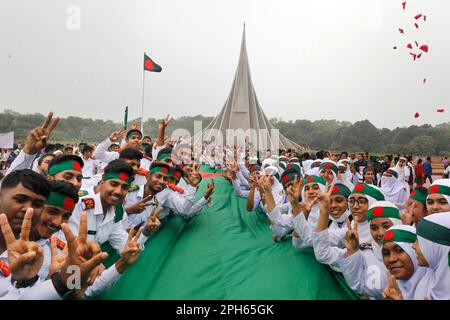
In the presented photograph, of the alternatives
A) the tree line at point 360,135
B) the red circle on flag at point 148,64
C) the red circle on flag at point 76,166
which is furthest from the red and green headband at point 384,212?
the tree line at point 360,135

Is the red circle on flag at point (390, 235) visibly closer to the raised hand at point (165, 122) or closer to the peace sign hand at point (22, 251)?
the peace sign hand at point (22, 251)

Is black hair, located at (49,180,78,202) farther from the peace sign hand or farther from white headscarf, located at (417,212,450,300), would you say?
white headscarf, located at (417,212,450,300)

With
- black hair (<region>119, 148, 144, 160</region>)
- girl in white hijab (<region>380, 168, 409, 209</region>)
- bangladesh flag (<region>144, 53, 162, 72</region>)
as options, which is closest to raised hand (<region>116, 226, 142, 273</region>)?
black hair (<region>119, 148, 144, 160</region>)

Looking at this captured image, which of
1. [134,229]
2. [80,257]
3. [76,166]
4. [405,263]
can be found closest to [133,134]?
[76,166]

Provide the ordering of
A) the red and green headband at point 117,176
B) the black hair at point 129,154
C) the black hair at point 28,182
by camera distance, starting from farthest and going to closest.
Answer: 1. the black hair at point 129,154
2. the red and green headband at point 117,176
3. the black hair at point 28,182

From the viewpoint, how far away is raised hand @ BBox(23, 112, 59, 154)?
6.59 feet

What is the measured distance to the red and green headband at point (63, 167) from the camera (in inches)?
86.7

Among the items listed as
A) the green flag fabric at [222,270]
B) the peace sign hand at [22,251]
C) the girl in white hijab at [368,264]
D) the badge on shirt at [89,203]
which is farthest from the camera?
the badge on shirt at [89,203]

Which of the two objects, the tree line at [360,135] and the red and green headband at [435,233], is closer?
the red and green headband at [435,233]

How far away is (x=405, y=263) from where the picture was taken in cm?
152

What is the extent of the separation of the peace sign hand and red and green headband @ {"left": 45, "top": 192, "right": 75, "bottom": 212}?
36cm

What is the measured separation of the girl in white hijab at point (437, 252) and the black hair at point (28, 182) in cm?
184
